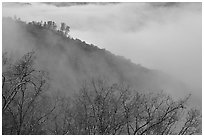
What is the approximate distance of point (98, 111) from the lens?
8.02 metres

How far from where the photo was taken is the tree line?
7215mm

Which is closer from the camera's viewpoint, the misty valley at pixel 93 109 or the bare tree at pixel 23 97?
the bare tree at pixel 23 97

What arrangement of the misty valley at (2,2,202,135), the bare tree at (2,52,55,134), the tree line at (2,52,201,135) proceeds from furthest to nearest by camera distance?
the tree line at (2,52,201,135), the misty valley at (2,2,202,135), the bare tree at (2,52,55,134)

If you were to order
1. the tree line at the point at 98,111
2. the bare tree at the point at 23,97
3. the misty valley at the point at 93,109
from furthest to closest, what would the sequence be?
1. the tree line at the point at 98,111
2. the misty valley at the point at 93,109
3. the bare tree at the point at 23,97

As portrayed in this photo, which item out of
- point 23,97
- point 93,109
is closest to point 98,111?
point 93,109

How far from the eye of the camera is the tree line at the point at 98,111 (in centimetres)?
721

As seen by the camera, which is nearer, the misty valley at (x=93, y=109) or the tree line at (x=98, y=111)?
the misty valley at (x=93, y=109)

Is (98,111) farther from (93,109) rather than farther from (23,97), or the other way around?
(23,97)

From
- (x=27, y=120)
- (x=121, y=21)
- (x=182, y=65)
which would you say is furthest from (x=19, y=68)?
(x=182, y=65)

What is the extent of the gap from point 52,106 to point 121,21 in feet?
11.1

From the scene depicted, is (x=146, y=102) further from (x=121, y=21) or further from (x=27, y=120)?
(x=27, y=120)

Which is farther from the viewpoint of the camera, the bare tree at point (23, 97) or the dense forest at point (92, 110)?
the dense forest at point (92, 110)

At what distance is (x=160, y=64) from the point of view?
1007 centimetres

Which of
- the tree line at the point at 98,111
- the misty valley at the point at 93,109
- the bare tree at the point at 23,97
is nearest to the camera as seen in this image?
the bare tree at the point at 23,97
